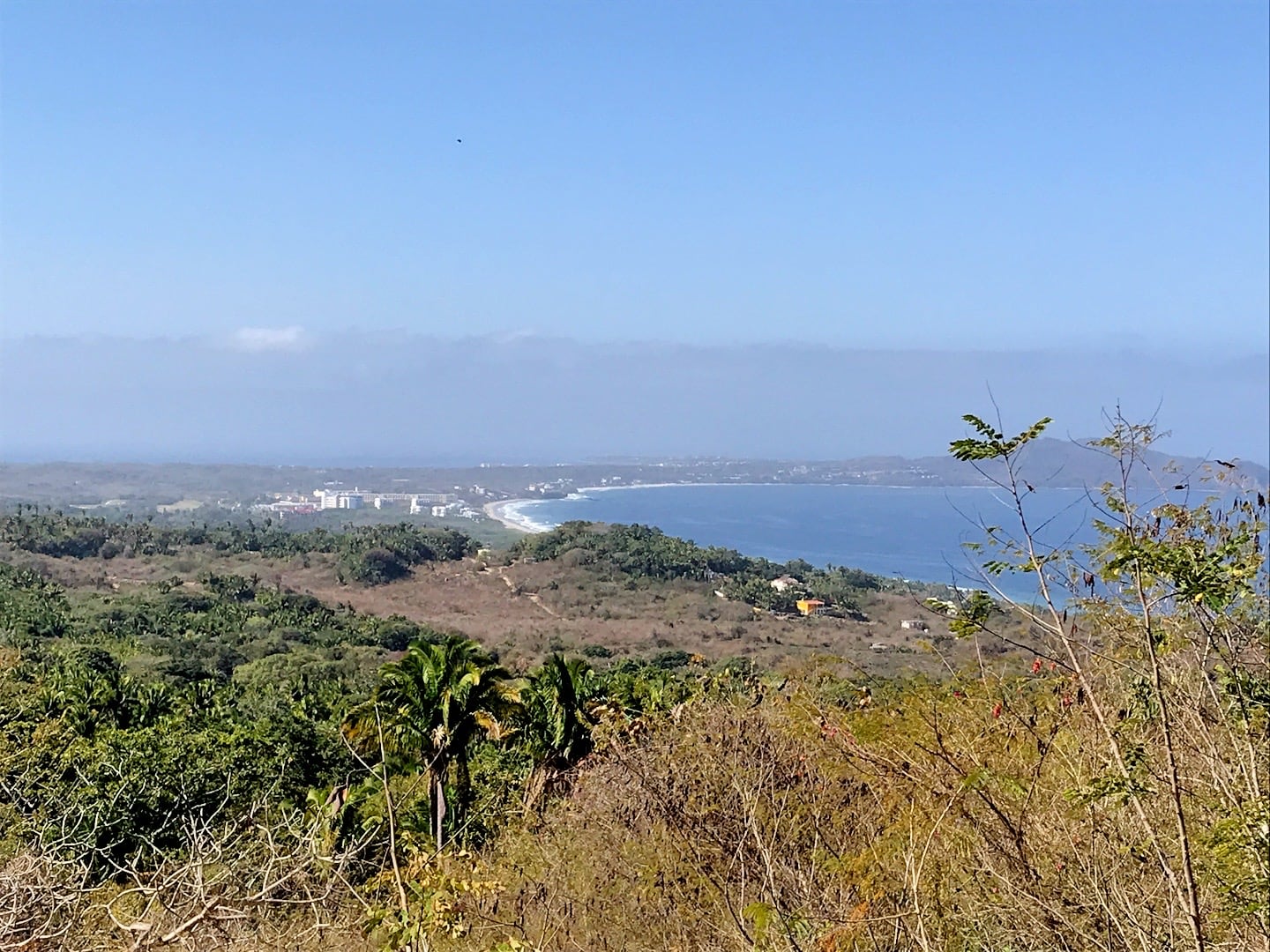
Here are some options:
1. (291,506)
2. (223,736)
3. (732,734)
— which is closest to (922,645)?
(732,734)

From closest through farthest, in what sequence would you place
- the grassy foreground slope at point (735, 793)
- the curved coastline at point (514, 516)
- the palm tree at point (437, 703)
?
the grassy foreground slope at point (735, 793) → the palm tree at point (437, 703) → the curved coastline at point (514, 516)

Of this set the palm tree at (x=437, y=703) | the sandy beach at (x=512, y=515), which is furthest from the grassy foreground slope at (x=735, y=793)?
the sandy beach at (x=512, y=515)

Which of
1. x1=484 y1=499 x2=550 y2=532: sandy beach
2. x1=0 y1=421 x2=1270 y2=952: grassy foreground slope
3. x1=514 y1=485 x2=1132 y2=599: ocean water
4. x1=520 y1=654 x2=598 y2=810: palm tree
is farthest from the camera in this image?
x1=484 y1=499 x2=550 y2=532: sandy beach

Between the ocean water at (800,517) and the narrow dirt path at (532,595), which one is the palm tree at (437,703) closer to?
the narrow dirt path at (532,595)

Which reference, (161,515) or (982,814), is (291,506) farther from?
(982,814)

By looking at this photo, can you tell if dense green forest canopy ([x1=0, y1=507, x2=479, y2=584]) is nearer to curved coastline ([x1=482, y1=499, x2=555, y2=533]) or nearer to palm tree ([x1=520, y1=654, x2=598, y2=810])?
curved coastline ([x1=482, y1=499, x2=555, y2=533])

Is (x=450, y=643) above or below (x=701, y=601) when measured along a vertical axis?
above

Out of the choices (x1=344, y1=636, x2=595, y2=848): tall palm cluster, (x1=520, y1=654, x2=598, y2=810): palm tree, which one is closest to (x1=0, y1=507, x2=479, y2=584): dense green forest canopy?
(x1=520, y1=654, x2=598, y2=810): palm tree
